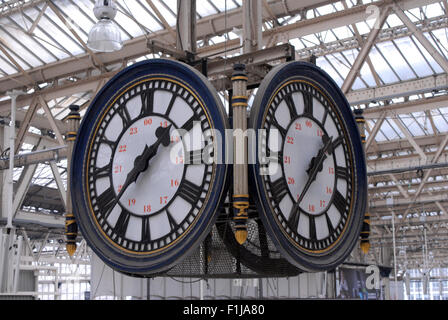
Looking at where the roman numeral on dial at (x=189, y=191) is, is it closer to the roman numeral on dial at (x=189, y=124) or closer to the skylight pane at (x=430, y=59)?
the roman numeral on dial at (x=189, y=124)

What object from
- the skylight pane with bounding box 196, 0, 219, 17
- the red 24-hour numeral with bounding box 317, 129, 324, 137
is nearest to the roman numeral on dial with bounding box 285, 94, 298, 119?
the red 24-hour numeral with bounding box 317, 129, 324, 137

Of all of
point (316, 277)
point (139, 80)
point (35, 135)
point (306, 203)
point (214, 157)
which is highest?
point (35, 135)

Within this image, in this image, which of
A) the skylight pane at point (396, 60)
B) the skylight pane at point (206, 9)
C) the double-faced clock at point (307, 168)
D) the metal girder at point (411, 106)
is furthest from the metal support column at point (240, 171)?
the skylight pane at point (396, 60)

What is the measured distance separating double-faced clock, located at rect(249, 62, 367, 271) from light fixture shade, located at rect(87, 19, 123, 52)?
718 cm

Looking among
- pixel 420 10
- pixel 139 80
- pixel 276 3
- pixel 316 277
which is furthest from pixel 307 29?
pixel 139 80

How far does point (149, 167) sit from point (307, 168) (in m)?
0.48

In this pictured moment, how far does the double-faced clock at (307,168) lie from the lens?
5.85 feet

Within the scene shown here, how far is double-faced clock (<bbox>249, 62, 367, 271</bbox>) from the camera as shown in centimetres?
178

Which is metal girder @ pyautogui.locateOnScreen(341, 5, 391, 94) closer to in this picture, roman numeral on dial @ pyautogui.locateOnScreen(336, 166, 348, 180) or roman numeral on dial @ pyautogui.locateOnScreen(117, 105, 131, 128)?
roman numeral on dial @ pyautogui.locateOnScreen(336, 166, 348, 180)

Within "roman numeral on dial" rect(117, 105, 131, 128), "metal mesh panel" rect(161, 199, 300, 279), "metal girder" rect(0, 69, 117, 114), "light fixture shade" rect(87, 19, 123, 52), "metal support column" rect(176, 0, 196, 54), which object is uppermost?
"metal girder" rect(0, 69, 117, 114)

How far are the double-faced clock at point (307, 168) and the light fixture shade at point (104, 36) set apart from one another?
718 cm

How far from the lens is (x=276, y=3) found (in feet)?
44.7

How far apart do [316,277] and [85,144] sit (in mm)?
18683
